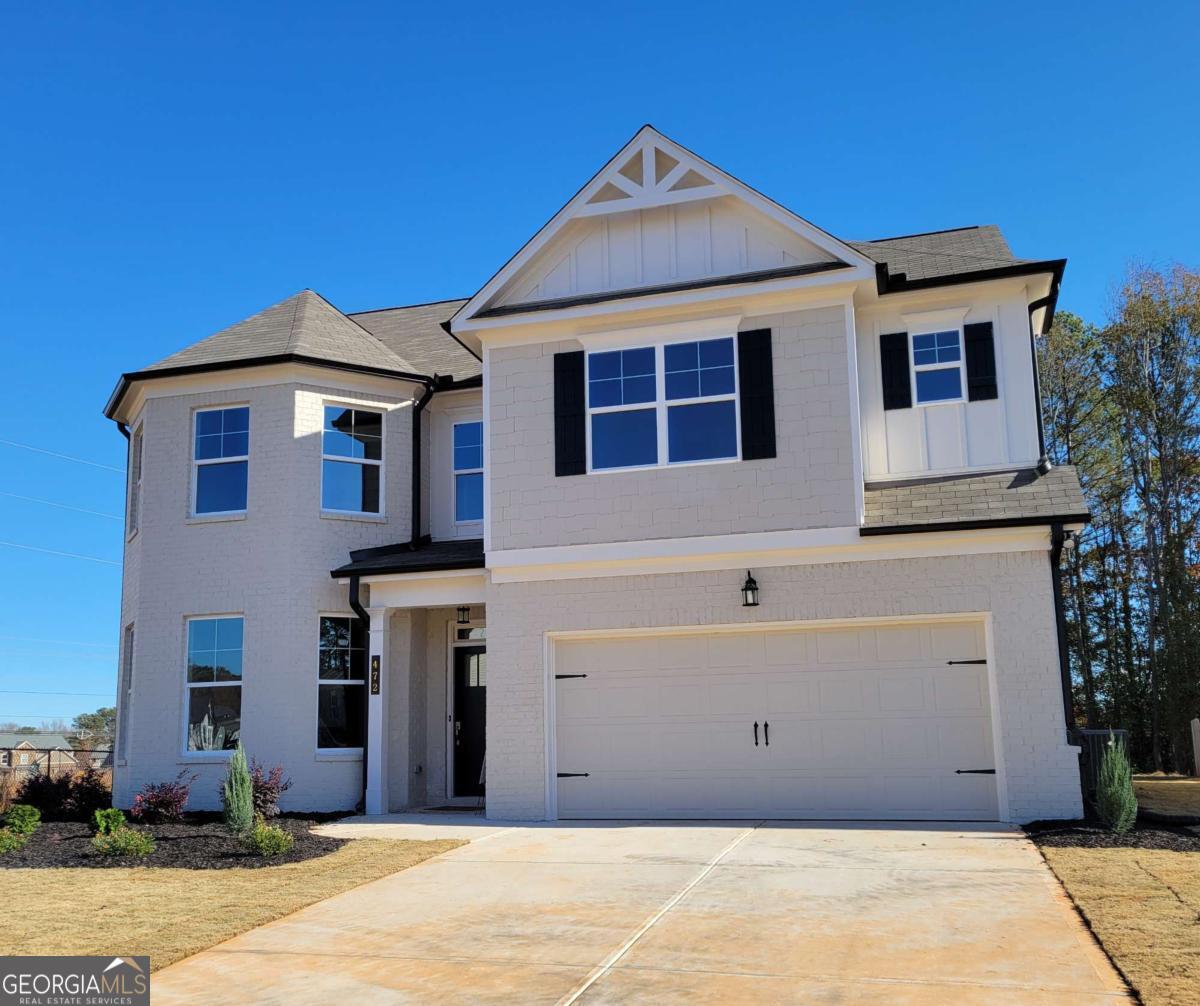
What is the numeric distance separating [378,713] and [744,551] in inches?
221

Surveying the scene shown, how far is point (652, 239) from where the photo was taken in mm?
14547

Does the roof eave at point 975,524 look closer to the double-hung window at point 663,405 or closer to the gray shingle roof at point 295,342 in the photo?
the double-hung window at point 663,405

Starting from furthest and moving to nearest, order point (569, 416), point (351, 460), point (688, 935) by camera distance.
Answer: point (351, 460) < point (569, 416) < point (688, 935)

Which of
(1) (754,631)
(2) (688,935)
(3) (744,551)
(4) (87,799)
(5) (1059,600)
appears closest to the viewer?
(2) (688,935)

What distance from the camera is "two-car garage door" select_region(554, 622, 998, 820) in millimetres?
12789

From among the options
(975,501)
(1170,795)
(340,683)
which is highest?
(975,501)

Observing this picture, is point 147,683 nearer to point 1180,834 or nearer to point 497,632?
point 497,632

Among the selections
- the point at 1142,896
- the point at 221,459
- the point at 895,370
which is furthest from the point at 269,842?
the point at 895,370

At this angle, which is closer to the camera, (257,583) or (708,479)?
(708,479)

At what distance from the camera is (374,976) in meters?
6.44

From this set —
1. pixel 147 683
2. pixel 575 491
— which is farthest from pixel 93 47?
pixel 575 491

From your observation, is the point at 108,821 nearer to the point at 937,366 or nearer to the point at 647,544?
the point at 647,544

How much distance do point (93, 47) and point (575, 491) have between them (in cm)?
1330

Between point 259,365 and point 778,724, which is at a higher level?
point 259,365
